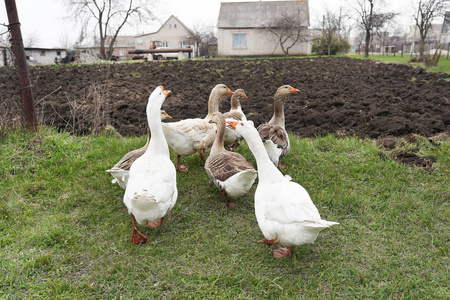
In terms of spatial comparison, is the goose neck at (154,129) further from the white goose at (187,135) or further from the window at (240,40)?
the window at (240,40)


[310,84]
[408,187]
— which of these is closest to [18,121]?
[408,187]

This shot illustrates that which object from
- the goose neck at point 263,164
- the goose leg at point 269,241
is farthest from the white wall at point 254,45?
the goose leg at point 269,241

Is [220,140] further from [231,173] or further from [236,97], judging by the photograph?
[236,97]

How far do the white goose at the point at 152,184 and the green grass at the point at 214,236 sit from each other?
0.41m

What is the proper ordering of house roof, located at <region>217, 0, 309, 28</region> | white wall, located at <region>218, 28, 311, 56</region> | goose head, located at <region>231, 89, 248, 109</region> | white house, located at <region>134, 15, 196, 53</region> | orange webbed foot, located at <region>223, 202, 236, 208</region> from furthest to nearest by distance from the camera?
white house, located at <region>134, 15, 196, 53</region> → house roof, located at <region>217, 0, 309, 28</region> → white wall, located at <region>218, 28, 311, 56</region> → goose head, located at <region>231, 89, 248, 109</region> → orange webbed foot, located at <region>223, 202, 236, 208</region>

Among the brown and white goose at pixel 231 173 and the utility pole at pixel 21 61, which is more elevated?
the utility pole at pixel 21 61

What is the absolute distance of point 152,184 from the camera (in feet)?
11.5

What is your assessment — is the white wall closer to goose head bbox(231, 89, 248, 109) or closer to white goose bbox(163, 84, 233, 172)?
goose head bbox(231, 89, 248, 109)

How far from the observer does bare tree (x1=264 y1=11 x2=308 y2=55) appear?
129ft

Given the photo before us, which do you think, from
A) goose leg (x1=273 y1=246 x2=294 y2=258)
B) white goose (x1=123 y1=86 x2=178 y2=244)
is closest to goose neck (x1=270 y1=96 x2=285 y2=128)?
white goose (x1=123 y1=86 x2=178 y2=244)

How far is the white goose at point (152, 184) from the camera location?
3375 millimetres

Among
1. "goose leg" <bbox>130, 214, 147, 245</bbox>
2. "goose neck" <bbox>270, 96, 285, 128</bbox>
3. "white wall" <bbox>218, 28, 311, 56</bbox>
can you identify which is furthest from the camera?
"white wall" <bbox>218, 28, 311, 56</bbox>

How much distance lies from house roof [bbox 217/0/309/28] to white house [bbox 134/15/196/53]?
40.7ft

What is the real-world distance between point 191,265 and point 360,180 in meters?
3.15
